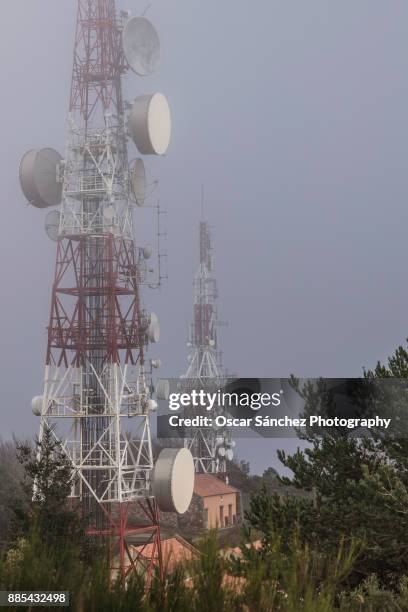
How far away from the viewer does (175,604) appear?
21.5 ft

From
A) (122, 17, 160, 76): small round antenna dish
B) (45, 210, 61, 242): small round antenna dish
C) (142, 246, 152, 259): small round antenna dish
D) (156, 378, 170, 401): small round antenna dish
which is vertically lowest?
(156, 378, 170, 401): small round antenna dish

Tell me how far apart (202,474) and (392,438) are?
120 feet

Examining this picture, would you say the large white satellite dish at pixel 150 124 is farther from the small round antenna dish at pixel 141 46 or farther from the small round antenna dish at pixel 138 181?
the small round antenna dish at pixel 141 46

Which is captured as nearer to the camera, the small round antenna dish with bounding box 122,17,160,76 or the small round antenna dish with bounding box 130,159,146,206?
the small round antenna dish with bounding box 122,17,160,76

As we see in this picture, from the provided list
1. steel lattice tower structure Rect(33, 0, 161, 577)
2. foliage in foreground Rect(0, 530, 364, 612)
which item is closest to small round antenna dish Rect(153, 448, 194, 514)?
steel lattice tower structure Rect(33, 0, 161, 577)

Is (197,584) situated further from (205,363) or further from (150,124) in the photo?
(205,363)

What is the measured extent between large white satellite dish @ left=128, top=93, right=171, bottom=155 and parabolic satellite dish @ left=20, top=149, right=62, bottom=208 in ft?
11.4

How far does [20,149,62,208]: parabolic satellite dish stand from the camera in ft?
96.4

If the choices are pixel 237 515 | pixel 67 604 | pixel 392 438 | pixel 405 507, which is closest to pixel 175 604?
pixel 67 604

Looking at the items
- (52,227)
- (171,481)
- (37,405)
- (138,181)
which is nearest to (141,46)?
(138,181)

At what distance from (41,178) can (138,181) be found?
3.69 meters

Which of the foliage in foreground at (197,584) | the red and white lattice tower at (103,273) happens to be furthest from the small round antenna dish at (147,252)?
the foliage in foreground at (197,584)

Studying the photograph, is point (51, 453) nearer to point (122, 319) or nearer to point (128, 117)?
point (122, 319)

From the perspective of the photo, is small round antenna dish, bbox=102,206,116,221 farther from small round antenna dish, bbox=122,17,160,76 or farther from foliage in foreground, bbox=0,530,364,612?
foliage in foreground, bbox=0,530,364,612
